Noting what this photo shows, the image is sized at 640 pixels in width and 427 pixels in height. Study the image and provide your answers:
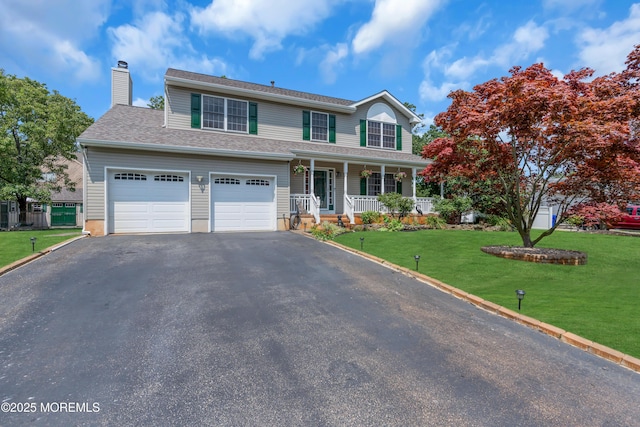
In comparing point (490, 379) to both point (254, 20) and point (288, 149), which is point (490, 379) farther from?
point (254, 20)

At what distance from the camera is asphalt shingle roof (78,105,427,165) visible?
37.2ft

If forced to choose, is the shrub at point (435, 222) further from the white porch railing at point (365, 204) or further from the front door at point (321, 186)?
the front door at point (321, 186)

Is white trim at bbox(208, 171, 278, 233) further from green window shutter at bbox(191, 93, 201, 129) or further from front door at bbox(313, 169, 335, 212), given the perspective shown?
front door at bbox(313, 169, 335, 212)

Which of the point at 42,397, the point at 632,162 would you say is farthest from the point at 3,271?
the point at 632,162

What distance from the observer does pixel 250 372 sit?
113 inches

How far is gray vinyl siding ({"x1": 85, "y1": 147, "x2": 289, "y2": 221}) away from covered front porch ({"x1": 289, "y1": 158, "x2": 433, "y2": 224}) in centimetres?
93

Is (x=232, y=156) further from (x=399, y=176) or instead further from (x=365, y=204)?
(x=399, y=176)

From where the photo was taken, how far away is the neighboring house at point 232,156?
11312 millimetres

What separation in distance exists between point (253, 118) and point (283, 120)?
1.57 meters

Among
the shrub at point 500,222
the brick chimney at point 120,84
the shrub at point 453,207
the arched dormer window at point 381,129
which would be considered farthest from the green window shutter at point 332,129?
the brick chimney at point 120,84

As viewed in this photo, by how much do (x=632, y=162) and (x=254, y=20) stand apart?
13.3 metres

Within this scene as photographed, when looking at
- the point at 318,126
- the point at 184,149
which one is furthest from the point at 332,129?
the point at 184,149

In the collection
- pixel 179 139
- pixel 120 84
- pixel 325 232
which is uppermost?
pixel 120 84

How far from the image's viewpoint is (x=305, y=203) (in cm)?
1426
